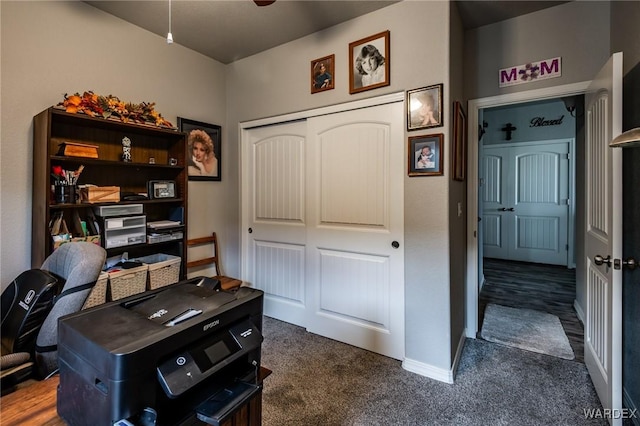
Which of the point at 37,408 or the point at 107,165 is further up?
the point at 107,165

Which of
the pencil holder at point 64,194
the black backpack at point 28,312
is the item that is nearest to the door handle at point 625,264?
the black backpack at point 28,312

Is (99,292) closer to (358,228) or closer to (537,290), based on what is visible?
(358,228)

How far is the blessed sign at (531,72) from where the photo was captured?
230cm

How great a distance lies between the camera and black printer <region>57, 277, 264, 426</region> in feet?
2.22

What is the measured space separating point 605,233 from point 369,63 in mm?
1891

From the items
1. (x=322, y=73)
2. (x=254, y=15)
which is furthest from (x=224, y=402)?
(x=254, y=15)

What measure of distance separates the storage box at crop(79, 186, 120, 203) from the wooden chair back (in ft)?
2.93

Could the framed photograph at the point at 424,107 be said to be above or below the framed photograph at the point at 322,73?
below

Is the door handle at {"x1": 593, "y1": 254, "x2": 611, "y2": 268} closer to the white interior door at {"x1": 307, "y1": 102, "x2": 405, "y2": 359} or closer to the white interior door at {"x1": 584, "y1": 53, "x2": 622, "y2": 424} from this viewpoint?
the white interior door at {"x1": 584, "y1": 53, "x2": 622, "y2": 424}

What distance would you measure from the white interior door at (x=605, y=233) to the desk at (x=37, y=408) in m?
1.83

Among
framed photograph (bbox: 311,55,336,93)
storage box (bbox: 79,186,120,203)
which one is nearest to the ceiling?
framed photograph (bbox: 311,55,336,93)

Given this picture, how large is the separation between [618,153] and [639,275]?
669 mm

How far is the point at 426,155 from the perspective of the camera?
6.90 ft

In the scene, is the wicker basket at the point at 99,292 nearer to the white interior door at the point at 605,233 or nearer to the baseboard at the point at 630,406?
the white interior door at the point at 605,233
